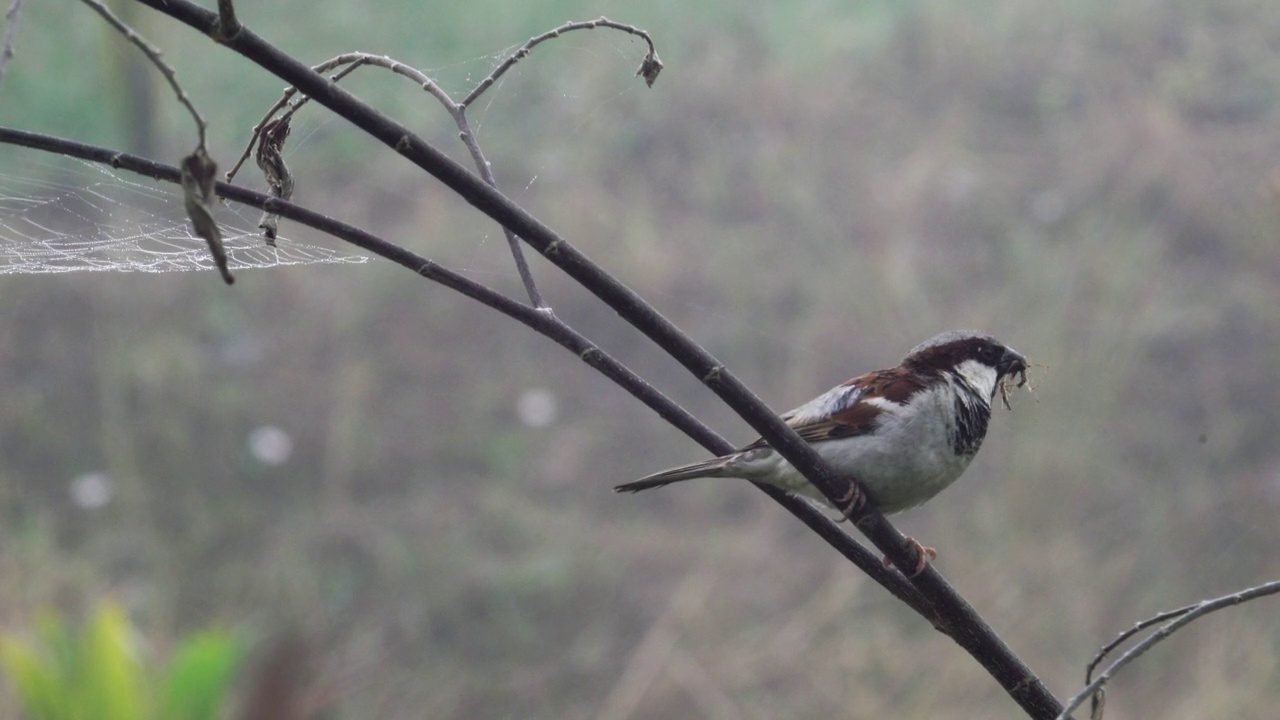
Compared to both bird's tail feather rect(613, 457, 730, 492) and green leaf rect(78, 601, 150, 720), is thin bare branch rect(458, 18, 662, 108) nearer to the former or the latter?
bird's tail feather rect(613, 457, 730, 492)

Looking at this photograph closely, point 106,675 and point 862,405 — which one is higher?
point 862,405

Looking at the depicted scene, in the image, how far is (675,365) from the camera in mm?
2900

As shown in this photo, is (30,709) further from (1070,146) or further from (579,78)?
(1070,146)

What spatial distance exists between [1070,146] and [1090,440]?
76 centimetres

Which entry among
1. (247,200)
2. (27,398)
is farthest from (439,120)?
(247,200)

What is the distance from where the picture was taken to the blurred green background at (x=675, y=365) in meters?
2.34

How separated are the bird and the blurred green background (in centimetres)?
116

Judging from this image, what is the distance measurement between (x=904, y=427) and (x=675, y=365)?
176cm

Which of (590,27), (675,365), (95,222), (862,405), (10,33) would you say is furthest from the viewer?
(675,365)

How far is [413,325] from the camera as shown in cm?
298

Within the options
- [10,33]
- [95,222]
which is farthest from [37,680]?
[10,33]

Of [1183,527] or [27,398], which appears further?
[27,398]

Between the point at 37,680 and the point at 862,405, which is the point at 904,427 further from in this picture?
the point at 37,680

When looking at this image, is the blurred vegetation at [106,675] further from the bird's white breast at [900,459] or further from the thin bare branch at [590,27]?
the thin bare branch at [590,27]
